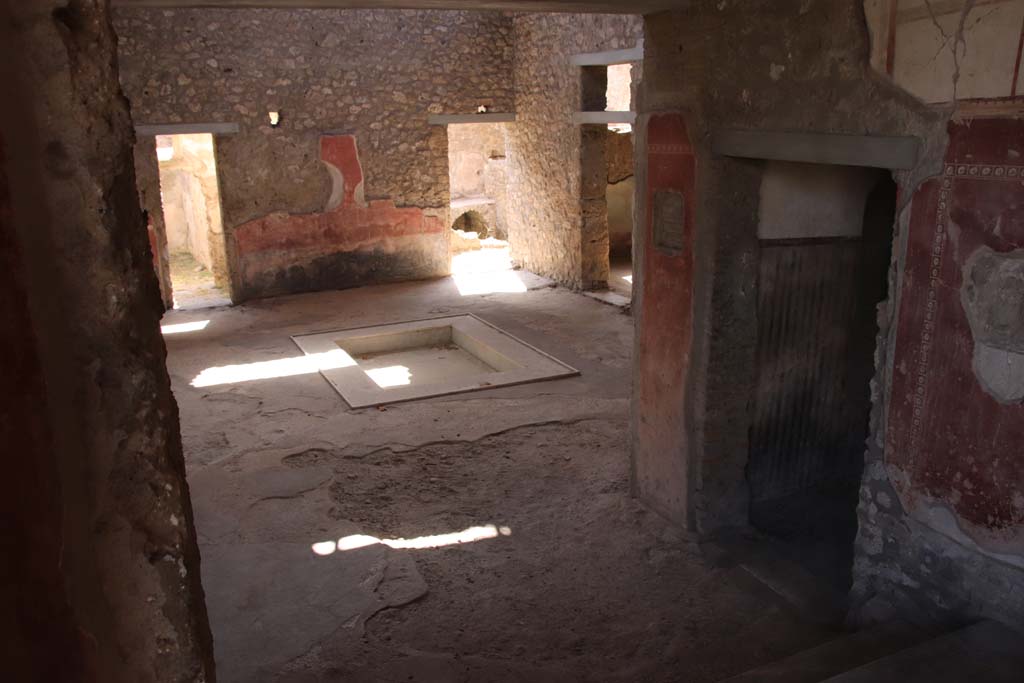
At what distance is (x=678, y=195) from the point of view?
155 inches

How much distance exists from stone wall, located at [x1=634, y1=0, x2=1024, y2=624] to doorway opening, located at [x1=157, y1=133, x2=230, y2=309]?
7.19 m

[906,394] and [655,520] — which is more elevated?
[906,394]

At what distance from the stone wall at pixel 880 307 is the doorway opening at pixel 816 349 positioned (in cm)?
12

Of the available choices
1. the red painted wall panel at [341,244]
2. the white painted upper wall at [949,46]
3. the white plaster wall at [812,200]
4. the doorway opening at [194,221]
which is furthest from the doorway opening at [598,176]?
the white painted upper wall at [949,46]

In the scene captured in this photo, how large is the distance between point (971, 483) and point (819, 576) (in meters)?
1.34

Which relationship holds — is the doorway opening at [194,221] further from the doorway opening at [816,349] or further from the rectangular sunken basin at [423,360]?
the doorway opening at [816,349]

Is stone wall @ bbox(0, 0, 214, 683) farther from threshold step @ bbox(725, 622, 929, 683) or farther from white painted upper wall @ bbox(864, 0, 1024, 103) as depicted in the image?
white painted upper wall @ bbox(864, 0, 1024, 103)

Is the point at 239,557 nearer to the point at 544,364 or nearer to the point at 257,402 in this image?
the point at 257,402

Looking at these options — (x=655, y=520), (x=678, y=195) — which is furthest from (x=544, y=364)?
(x=678, y=195)

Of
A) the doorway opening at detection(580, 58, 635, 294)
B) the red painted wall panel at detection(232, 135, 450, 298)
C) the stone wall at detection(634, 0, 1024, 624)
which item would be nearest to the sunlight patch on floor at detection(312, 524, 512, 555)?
the stone wall at detection(634, 0, 1024, 624)

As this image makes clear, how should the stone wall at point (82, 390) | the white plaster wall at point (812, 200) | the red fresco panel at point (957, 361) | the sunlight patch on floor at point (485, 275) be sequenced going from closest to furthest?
the stone wall at point (82, 390), the red fresco panel at point (957, 361), the white plaster wall at point (812, 200), the sunlight patch on floor at point (485, 275)

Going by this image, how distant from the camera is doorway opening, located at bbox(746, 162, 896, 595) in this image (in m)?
3.88

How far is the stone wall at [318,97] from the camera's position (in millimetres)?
9008

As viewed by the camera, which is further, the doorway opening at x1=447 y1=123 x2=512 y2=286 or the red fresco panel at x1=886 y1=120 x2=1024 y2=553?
the doorway opening at x1=447 y1=123 x2=512 y2=286
